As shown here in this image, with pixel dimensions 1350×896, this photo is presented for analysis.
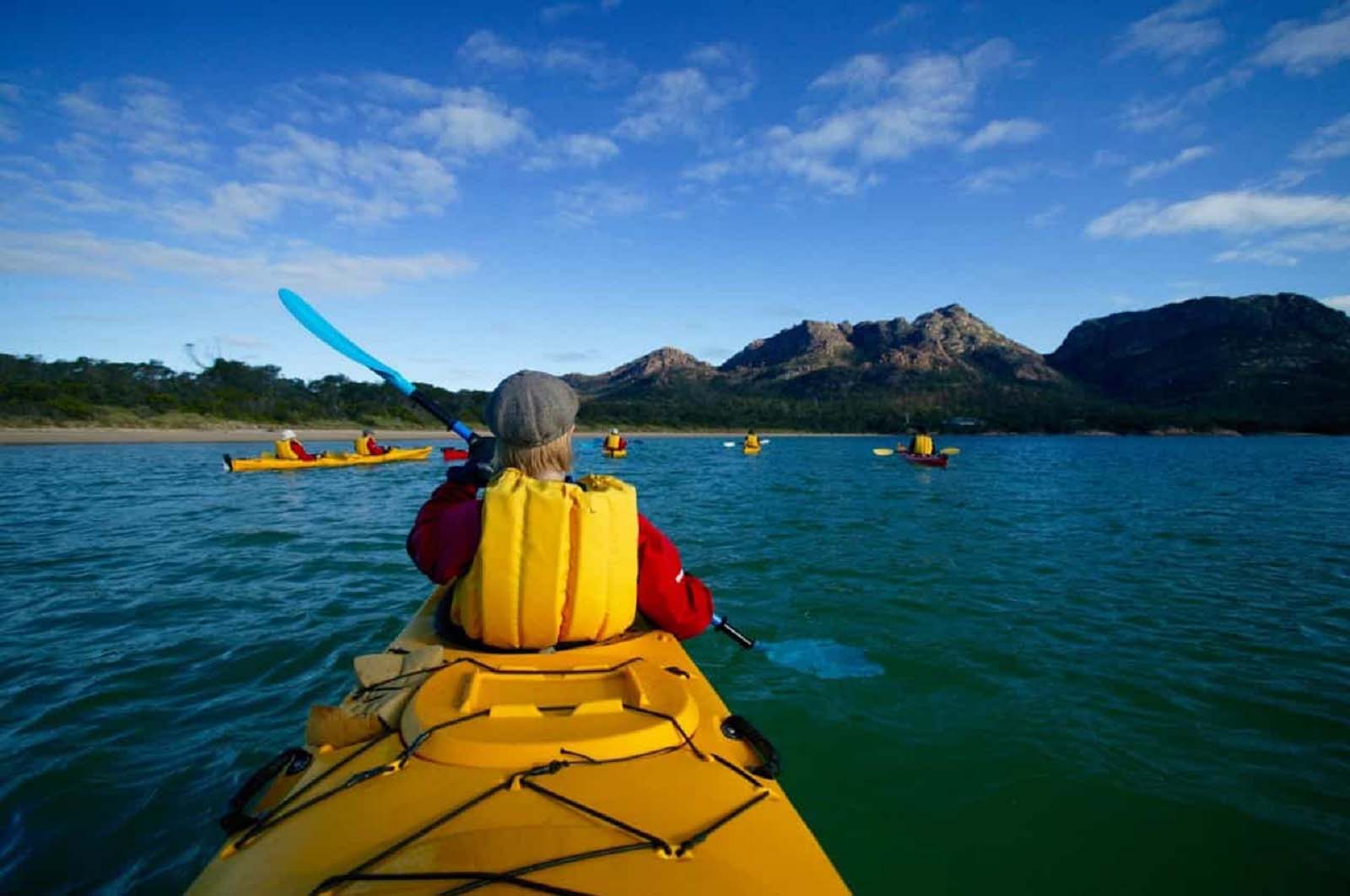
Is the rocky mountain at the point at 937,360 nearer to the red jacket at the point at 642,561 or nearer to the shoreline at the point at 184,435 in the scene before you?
the shoreline at the point at 184,435

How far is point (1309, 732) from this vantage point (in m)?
5.00

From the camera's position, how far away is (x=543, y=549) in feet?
8.70

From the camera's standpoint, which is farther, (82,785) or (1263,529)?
(1263,529)

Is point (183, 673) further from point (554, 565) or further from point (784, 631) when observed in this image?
point (784, 631)

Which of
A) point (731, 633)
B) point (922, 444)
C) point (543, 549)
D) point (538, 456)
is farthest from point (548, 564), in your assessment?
point (922, 444)

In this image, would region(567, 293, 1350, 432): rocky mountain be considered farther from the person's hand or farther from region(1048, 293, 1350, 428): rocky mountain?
the person's hand

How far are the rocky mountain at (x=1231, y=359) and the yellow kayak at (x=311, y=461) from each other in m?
131

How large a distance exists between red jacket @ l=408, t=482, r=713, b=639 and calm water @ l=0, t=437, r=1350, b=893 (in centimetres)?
177

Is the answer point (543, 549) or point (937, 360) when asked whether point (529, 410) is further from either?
point (937, 360)

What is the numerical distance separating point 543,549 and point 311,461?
26.6 m

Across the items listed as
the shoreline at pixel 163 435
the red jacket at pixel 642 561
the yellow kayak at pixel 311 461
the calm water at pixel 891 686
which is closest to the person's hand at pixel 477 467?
the red jacket at pixel 642 561

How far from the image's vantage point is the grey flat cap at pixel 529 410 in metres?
2.95

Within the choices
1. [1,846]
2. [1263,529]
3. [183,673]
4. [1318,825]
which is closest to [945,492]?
[1263,529]

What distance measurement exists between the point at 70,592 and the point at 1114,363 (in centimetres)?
20739
